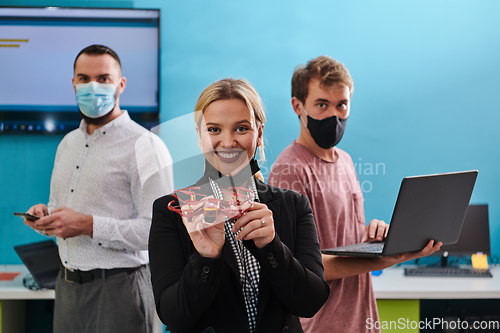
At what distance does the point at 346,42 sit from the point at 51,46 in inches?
75.5

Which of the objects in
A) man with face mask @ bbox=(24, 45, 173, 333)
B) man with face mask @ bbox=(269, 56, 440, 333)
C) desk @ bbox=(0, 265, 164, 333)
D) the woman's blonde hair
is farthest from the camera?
desk @ bbox=(0, 265, 164, 333)

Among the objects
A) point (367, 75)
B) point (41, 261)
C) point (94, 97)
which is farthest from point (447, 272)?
point (41, 261)

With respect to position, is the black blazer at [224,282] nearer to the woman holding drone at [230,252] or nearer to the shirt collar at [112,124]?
the woman holding drone at [230,252]

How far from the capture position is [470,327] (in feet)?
8.34

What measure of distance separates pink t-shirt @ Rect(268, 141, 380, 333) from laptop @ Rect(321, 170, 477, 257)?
136 mm

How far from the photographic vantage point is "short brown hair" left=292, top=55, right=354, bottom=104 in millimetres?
1504

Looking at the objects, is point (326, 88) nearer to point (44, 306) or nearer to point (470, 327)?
point (470, 327)

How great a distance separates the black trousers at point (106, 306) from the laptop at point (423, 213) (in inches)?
32.6

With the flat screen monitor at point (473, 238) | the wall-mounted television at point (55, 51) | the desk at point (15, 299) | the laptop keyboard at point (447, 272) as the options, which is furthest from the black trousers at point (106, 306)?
the flat screen monitor at point (473, 238)

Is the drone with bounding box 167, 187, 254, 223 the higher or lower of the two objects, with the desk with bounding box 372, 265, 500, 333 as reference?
higher

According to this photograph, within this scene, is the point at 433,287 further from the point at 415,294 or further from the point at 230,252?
the point at 230,252

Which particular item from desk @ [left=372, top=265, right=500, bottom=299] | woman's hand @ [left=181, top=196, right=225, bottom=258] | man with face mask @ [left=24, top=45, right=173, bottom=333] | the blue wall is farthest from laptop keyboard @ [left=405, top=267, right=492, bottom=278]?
woman's hand @ [left=181, top=196, right=225, bottom=258]

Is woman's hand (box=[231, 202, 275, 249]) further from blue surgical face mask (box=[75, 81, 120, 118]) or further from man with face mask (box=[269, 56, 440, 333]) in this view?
blue surgical face mask (box=[75, 81, 120, 118])

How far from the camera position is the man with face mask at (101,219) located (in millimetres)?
1609
